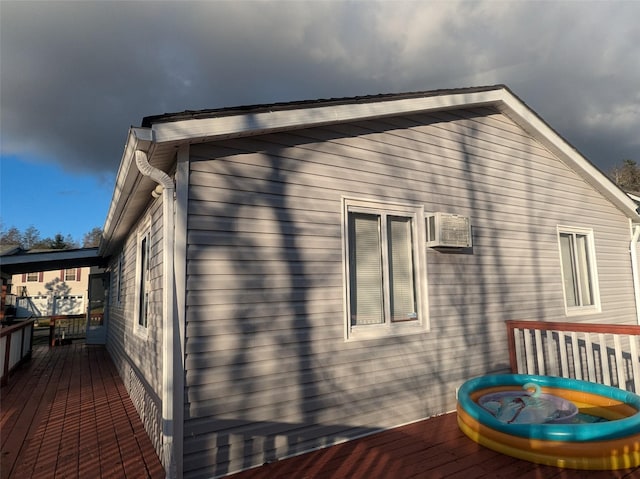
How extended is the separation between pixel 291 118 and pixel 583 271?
5.76 meters

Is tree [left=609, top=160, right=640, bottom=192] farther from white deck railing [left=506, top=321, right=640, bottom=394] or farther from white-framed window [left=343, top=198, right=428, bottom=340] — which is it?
white-framed window [left=343, top=198, right=428, bottom=340]

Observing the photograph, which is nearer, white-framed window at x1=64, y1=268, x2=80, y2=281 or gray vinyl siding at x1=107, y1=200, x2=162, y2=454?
gray vinyl siding at x1=107, y1=200, x2=162, y2=454

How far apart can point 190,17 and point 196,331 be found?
24.8 ft

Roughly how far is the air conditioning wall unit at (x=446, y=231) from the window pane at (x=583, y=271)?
315 centimetres

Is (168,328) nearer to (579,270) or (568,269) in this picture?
(568,269)

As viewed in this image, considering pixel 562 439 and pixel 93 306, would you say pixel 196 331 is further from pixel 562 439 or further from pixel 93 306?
pixel 93 306

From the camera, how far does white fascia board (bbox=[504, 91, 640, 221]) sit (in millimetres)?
5202

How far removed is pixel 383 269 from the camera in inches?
148

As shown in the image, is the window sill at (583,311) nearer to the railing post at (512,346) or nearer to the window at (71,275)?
the railing post at (512,346)

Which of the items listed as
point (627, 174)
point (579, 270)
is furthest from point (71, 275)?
→ point (627, 174)

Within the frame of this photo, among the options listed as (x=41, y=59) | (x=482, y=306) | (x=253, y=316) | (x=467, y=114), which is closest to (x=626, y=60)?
(x=467, y=114)

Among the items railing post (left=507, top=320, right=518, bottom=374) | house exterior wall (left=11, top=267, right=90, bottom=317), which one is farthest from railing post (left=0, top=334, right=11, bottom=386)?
house exterior wall (left=11, top=267, right=90, bottom=317)

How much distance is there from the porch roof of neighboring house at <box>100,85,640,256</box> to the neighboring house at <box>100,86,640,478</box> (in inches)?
0.8

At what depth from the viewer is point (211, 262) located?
281 cm
